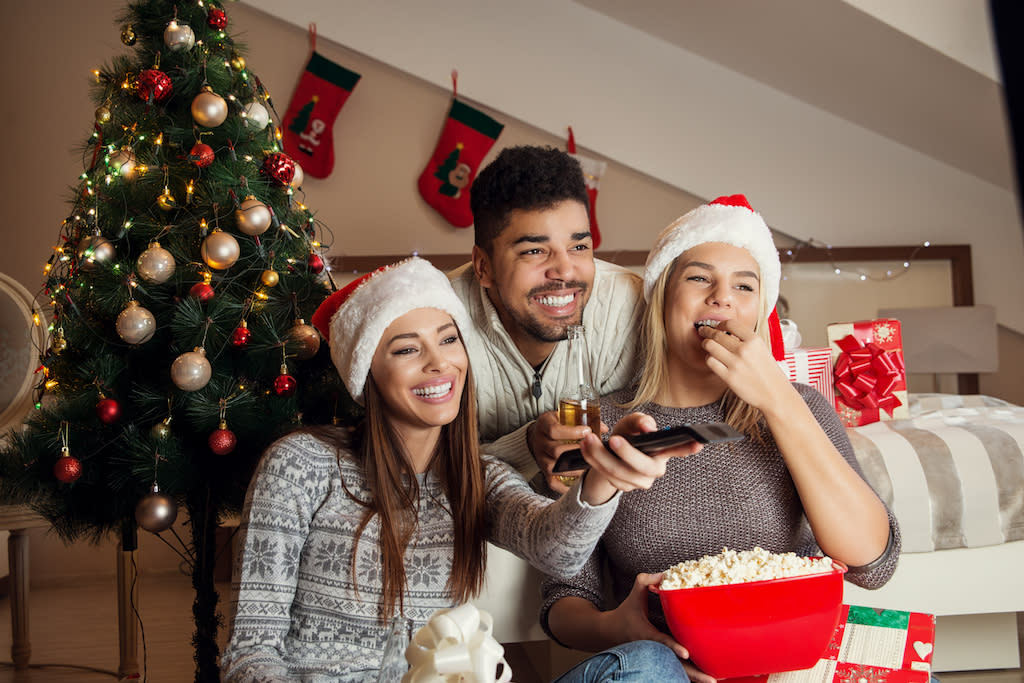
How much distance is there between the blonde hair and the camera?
5.24ft

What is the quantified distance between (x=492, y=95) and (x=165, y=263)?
9.56ft

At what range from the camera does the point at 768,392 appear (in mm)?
1435

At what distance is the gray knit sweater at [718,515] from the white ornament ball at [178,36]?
139 cm

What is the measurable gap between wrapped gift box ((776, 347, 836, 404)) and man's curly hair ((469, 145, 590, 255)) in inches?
37.2

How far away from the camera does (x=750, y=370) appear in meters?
1.44

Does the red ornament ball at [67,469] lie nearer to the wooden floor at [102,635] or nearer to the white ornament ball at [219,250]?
the white ornament ball at [219,250]

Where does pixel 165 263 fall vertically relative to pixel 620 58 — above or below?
below

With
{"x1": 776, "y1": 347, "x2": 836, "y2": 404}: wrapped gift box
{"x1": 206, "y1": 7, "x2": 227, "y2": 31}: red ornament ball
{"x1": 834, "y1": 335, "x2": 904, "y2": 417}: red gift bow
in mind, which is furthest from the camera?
{"x1": 834, "y1": 335, "x2": 904, "y2": 417}: red gift bow

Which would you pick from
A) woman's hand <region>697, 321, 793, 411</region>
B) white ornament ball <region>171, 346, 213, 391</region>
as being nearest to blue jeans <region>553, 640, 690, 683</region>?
woman's hand <region>697, 321, 793, 411</region>

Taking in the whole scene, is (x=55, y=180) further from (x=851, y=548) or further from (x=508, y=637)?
(x=851, y=548)

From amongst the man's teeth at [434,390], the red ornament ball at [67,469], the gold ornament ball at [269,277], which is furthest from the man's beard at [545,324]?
the red ornament ball at [67,469]

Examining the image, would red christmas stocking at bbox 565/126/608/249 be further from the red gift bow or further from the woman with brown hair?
the woman with brown hair

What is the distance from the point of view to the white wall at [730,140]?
4531 millimetres

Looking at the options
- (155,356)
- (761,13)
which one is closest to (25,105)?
(155,356)
